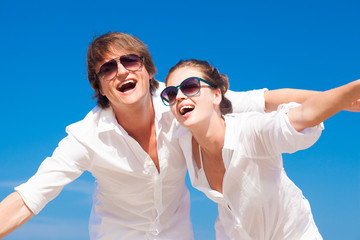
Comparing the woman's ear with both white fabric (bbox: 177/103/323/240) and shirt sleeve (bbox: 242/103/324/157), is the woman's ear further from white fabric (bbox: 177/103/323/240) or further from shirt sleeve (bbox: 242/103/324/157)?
shirt sleeve (bbox: 242/103/324/157)

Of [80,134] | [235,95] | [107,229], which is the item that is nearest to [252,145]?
[235,95]

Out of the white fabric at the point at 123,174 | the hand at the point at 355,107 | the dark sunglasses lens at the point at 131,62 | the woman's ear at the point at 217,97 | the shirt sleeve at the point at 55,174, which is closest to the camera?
the hand at the point at 355,107

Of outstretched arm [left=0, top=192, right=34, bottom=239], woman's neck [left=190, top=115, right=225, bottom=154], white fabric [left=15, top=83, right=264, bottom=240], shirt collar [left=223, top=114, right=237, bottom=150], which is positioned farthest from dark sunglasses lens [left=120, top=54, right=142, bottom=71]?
outstretched arm [left=0, top=192, right=34, bottom=239]

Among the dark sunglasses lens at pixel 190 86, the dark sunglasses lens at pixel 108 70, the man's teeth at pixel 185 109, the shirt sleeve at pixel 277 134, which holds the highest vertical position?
the dark sunglasses lens at pixel 108 70

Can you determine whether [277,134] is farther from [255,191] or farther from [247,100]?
[247,100]

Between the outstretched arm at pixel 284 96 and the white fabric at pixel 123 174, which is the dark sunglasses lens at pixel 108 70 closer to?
the white fabric at pixel 123 174

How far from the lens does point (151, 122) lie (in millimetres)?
5887

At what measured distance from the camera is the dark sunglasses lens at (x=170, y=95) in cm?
491

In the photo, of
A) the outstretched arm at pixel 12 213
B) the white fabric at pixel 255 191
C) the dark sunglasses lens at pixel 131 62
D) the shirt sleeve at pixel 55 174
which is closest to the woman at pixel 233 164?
the white fabric at pixel 255 191

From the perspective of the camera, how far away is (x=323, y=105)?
3.60m

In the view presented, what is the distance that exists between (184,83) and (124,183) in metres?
1.86

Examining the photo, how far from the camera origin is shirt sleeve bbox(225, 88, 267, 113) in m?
5.53

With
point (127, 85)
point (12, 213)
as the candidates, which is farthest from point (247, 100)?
point (12, 213)

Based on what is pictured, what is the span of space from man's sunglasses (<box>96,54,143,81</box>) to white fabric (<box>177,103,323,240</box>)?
4.67ft
